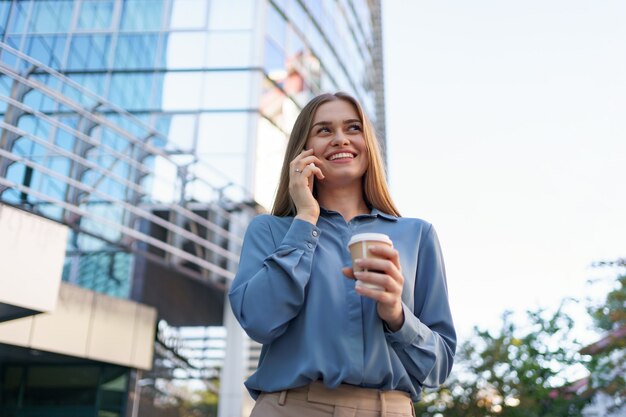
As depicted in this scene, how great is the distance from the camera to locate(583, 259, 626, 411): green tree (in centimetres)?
789

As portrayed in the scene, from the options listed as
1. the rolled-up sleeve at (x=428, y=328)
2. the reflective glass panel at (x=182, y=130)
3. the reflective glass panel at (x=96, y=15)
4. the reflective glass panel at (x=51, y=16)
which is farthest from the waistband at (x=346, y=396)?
the reflective glass panel at (x=51, y=16)

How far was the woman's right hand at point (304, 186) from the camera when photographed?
159 centimetres

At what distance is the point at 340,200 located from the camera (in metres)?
1.80

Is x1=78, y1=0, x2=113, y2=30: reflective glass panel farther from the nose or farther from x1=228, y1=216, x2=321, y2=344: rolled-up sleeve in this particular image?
x1=228, y1=216, x2=321, y2=344: rolled-up sleeve

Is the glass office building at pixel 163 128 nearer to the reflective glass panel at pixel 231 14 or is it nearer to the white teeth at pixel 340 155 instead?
the reflective glass panel at pixel 231 14

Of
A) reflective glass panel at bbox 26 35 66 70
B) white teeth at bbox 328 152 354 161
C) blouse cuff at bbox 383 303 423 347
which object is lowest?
blouse cuff at bbox 383 303 423 347

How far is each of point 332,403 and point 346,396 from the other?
0.04 meters

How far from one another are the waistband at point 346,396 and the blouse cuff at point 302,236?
0.34m

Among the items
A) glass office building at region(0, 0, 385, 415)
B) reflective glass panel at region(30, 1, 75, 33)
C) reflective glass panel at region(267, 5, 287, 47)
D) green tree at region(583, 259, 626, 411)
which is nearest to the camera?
green tree at region(583, 259, 626, 411)

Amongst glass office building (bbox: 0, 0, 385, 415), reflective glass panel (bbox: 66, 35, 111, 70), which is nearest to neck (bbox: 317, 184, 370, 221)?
glass office building (bbox: 0, 0, 385, 415)

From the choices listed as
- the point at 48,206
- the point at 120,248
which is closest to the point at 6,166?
the point at 48,206

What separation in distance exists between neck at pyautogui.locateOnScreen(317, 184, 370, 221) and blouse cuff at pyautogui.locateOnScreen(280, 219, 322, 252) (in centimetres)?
24

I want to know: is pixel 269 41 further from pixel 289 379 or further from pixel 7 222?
pixel 289 379

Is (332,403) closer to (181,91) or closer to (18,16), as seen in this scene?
(181,91)
